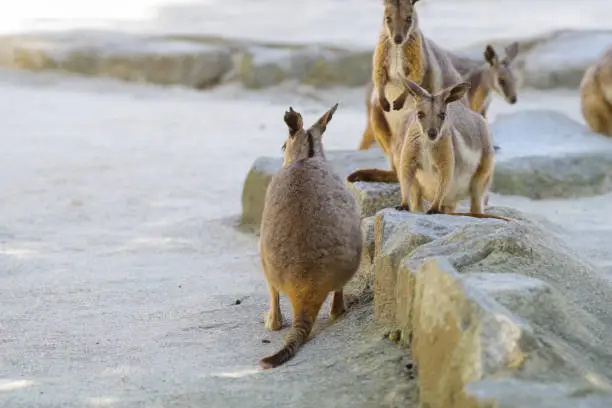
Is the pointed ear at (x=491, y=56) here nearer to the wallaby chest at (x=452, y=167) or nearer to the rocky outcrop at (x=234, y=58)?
the rocky outcrop at (x=234, y=58)

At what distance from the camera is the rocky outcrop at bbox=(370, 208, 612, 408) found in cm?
246

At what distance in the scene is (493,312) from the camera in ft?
8.39

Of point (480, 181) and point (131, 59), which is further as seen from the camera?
point (131, 59)

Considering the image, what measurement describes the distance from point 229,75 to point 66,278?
6.87 m

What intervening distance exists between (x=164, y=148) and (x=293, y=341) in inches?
200

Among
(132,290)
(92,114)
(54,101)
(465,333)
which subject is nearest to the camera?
(465,333)

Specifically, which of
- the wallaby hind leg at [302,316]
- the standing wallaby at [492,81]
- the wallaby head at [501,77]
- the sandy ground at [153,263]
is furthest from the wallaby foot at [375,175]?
the wallaby head at [501,77]

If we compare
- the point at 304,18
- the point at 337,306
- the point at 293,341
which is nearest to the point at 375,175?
the point at 337,306

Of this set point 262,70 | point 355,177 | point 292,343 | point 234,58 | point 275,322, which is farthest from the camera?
point 234,58

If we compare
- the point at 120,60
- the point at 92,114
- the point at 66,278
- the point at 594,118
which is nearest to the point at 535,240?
the point at 66,278

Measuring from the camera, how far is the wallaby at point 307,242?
359 cm

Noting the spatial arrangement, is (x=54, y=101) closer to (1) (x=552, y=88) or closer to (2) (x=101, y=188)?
(2) (x=101, y=188)

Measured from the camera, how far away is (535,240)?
352cm

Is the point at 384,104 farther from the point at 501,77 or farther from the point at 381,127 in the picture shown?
the point at 501,77
